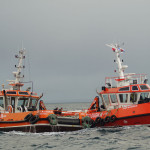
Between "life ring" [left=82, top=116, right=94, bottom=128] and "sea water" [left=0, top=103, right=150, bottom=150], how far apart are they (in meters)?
0.32

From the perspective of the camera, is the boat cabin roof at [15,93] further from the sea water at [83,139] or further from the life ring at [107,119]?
the life ring at [107,119]

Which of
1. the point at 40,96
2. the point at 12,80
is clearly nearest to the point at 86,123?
the point at 40,96

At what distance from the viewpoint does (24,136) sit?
15891 millimetres

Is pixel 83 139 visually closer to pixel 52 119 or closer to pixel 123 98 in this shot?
pixel 52 119

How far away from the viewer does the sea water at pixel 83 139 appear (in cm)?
1264

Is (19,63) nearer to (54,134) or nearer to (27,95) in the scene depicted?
(27,95)

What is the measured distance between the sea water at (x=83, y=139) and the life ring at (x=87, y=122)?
32 centimetres

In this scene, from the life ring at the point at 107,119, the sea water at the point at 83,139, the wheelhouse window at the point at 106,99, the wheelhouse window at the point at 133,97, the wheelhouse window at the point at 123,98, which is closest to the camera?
the sea water at the point at 83,139

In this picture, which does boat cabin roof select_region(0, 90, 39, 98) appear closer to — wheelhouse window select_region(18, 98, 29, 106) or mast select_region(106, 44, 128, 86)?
wheelhouse window select_region(18, 98, 29, 106)

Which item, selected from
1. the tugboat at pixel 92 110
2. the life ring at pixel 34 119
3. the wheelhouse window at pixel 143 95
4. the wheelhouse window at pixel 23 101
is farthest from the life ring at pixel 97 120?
the wheelhouse window at pixel 23 101

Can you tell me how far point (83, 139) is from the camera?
571 inches

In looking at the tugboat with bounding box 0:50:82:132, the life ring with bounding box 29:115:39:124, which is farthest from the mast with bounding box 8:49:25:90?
the life ring with bounding box 29:115:39:124

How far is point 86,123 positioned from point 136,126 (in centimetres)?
343

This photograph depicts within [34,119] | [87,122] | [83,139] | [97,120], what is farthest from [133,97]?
[34,119]
